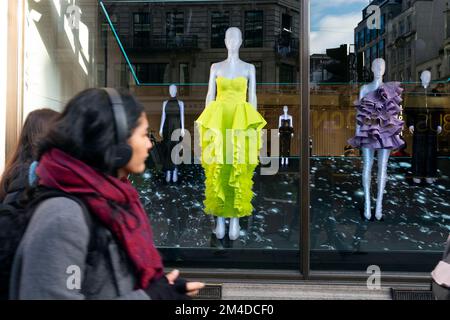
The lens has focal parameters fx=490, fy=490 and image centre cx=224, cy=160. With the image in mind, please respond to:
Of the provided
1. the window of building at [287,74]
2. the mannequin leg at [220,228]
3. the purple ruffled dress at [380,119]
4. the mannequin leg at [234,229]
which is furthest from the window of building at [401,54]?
the mannequin leg at [220,228]

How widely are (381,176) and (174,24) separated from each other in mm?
3607

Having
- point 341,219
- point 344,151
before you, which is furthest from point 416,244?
point 344,151

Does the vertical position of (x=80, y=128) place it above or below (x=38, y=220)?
above

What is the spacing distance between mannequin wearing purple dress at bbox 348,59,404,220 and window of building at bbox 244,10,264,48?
4.92 feet

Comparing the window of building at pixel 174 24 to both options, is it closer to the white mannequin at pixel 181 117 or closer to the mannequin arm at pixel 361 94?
the white mannequin at pixel 181 117

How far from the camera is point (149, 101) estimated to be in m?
6.59

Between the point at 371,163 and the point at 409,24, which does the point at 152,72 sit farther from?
the point at 409,24

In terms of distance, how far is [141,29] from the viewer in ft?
23.0

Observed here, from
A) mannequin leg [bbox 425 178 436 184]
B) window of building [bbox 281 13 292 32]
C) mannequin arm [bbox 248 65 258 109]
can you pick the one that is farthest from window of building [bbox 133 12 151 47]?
mannequin leg [bbox 425 178 436 184]

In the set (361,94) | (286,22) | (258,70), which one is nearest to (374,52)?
(361,94)

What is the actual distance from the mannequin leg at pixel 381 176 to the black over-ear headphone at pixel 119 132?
14.9 feet

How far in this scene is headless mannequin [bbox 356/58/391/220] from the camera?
218 inches
